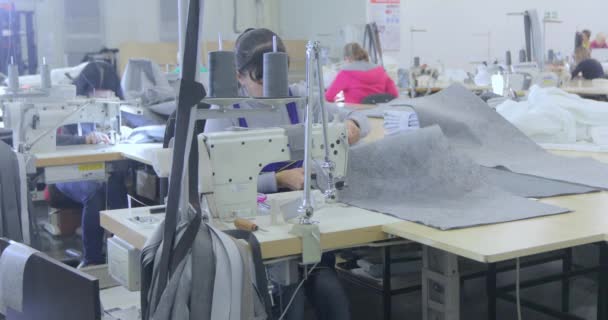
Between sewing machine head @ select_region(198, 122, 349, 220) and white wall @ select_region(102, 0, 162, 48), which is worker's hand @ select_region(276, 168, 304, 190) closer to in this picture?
sewing machine head @ select_region(198, 122, 349, 220)

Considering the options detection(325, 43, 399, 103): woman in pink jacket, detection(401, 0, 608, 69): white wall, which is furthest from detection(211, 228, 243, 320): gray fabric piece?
detection(401, 0, 608, 69): white wall

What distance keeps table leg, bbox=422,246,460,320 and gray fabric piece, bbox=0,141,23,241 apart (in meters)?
1.20

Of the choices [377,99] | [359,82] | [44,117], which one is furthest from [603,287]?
[359,82]

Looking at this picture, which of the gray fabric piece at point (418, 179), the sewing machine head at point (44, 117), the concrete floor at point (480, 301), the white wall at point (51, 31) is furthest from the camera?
the white wall at point (51, 31)

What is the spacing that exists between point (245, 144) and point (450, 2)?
26.0 ft

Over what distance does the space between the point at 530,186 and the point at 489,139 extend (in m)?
0.53

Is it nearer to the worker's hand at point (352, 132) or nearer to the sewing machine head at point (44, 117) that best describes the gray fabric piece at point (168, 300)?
the worker's hand at point (352, 132)

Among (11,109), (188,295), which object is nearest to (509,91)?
(11,109)

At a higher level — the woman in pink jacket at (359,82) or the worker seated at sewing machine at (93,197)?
the woman in pink jacket at (359,82)

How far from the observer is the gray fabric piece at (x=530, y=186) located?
6.56ft

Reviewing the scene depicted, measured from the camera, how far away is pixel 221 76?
5.34ft

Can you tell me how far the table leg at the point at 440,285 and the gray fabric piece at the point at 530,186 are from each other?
34 centimetres

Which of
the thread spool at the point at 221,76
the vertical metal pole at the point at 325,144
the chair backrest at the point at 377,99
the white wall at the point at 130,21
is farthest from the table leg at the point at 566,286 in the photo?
the white wall at the point at 130,21

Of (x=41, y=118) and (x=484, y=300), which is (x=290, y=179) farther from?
(x=41, y=118)
